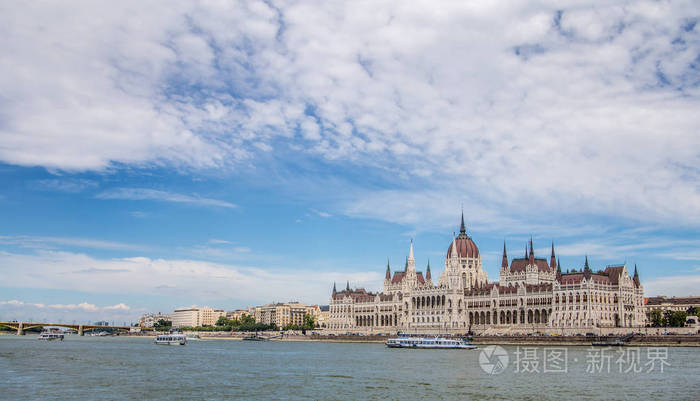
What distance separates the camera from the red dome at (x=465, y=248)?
630 feet

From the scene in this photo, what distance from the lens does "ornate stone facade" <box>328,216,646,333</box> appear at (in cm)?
14500

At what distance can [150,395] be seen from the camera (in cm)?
4862

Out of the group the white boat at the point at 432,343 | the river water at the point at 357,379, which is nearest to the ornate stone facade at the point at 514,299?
the white boat at the point at 432,343

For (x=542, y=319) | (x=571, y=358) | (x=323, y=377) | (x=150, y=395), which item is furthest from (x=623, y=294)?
(x=150, y=395)

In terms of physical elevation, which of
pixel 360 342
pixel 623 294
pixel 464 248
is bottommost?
pixel 360 342

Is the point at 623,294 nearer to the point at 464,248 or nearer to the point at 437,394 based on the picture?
the point at 464,248

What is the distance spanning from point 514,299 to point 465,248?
32.2m

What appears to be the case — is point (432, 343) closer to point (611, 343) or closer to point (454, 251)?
point (611, 343)

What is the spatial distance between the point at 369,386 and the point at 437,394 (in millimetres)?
7082

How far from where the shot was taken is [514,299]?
535 feet

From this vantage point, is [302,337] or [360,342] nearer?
[360,342]

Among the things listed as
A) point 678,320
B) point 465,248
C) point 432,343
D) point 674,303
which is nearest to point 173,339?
point 432,343

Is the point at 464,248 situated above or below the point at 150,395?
above

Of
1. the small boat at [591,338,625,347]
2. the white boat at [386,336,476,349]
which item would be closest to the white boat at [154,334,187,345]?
the white boat at [386,336,476,349]
